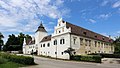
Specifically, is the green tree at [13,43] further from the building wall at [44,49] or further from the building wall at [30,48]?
the building wall at [44,49]

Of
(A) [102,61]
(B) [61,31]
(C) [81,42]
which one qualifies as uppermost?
(B) [61,31]

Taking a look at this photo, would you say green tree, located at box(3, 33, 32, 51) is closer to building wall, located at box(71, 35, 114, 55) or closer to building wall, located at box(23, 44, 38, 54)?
building wall, located at box(23, 44, 38, 54)

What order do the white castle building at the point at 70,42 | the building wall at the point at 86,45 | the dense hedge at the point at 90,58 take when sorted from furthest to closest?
the building wall at the point at 86,45, the white castle building at the point at 70,42, the dense hedge at the point at 90,58

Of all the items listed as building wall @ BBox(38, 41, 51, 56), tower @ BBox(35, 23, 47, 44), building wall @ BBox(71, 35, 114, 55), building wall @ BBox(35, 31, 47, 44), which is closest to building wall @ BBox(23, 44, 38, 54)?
building wall @ BBox(35, 31, 47, 44)

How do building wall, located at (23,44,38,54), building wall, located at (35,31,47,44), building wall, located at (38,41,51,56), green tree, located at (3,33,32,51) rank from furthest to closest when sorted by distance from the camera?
green tree, located at (3,33,32,51)
building wall, located at (23,44,38,54)
building wall, located at (35,31,47,44)
building wall, located at (38,41,51,56)

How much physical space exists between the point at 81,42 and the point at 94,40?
7.52 meters

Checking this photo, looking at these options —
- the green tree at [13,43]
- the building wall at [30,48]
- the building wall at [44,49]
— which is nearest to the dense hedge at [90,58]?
the building wall at [44,49]

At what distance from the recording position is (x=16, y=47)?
88.1 meters

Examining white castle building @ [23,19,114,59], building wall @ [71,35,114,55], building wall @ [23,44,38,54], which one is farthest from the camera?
building wall @ [23,44,38,54]

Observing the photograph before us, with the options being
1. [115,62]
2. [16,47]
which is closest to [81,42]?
[115,62]

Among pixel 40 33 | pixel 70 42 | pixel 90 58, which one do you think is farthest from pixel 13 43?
pixel 90 58

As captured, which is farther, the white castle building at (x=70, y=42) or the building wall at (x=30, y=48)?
A: the building wall at (x=30, y=48)

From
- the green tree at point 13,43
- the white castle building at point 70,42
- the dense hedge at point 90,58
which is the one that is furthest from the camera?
the green tree at point 13,43

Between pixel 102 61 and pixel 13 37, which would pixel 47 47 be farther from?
pixel 13 37
